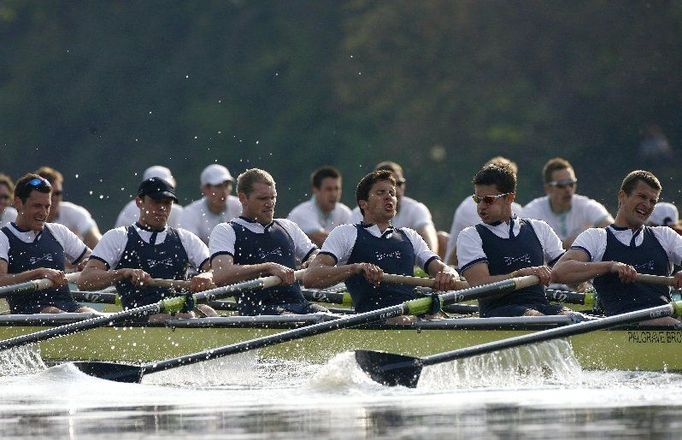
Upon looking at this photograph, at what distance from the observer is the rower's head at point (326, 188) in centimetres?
1723

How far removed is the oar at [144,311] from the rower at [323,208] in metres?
5.20

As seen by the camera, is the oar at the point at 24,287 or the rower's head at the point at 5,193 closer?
the oar at the point at 24,287

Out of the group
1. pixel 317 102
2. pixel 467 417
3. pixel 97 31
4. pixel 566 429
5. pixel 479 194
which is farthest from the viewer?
pixel 97 31

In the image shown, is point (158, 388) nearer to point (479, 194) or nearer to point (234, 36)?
point (479, 194)

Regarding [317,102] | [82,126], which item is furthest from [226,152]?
[82,126]

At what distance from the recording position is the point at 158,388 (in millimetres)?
10930

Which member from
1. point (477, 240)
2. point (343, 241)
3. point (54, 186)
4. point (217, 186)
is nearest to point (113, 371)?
point (343, 241)

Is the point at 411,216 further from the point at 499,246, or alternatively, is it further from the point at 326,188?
the point at 499,246

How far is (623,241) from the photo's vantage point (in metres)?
11.2

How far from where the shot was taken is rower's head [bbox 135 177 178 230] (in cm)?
1252

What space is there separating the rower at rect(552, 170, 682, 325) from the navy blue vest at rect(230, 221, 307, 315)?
2252 millimetres

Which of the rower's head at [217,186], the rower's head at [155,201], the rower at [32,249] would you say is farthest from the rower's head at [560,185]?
the rower at [32,249]

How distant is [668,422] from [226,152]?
26846mm

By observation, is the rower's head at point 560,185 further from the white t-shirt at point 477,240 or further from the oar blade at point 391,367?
the oar blade at point 391,367
